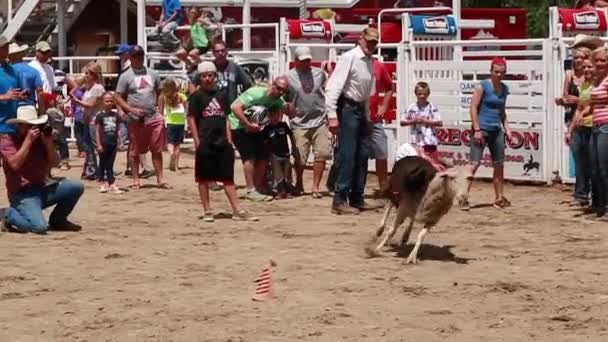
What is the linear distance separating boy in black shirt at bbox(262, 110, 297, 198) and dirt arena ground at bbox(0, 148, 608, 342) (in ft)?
5.06

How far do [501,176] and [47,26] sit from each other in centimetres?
1923

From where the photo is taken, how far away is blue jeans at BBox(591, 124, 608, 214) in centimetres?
1341

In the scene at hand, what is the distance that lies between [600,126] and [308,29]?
8310 millimetres

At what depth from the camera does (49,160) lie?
1264cm

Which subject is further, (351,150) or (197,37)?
(197,37)

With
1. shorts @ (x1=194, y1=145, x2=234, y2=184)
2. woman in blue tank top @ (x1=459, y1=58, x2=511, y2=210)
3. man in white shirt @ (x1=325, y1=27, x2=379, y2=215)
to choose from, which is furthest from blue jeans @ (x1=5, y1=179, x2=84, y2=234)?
woman in blue tank top @ (x1=459, y1=58, x2=511, y2=210)

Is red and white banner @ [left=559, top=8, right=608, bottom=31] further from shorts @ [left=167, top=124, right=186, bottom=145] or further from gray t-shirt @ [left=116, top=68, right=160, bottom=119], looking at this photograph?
shorts @ [left=167, top=124, right=186, bottom=145]

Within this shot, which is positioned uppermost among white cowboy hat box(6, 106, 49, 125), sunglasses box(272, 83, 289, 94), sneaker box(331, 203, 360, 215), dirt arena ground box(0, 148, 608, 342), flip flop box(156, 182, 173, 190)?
sunglasses box(272, 83, 289, 94)

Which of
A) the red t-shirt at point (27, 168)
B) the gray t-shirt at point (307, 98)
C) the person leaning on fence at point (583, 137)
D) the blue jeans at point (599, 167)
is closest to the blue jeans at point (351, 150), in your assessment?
the gray t-shirt at point (307, 98)

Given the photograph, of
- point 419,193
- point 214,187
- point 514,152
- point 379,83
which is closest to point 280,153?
point 214,187

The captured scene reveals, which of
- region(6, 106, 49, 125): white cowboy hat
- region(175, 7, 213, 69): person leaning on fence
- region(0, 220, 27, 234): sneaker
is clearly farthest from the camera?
region(175, 7, 213, 69): person leaning on fence

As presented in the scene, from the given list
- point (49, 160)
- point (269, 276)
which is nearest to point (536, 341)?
point (269, 276)

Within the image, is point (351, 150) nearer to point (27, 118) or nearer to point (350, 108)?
point (350, 108)

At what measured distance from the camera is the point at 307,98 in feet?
52.7
